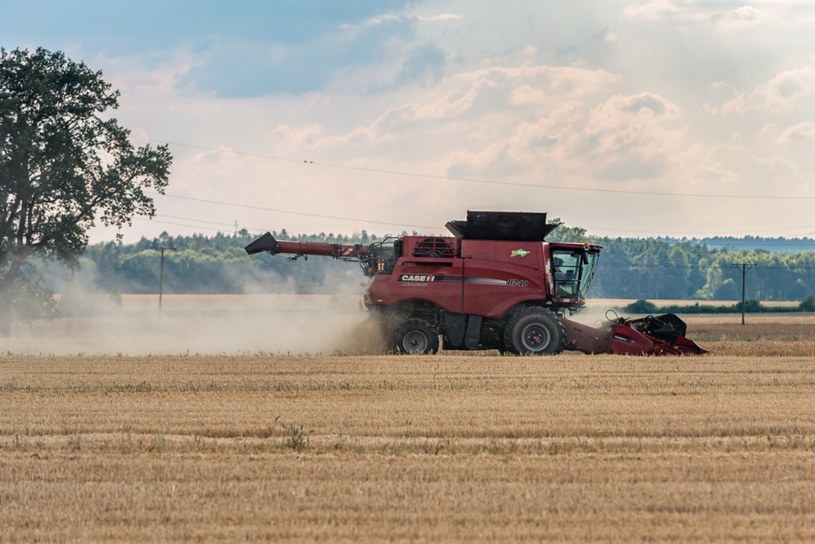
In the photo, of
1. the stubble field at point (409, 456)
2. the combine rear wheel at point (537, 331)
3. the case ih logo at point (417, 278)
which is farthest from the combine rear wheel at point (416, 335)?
the stubble field at point (409, 456)

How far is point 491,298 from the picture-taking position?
2522 cm

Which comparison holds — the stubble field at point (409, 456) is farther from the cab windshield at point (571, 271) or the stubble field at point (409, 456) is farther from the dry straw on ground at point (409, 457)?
the cab windshield at point (571, 271)

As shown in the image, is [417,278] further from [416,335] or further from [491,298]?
[491,298]

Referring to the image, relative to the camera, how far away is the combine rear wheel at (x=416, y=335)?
25328 mm

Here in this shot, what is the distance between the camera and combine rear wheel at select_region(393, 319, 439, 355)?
25328 millimetres

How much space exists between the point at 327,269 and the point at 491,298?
35.4 meters

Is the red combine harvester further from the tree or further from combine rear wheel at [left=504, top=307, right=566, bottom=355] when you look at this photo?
the tree

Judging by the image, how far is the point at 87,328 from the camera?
53000mm

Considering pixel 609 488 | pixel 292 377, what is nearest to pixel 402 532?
pixel 609 488

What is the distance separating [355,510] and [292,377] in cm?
1029

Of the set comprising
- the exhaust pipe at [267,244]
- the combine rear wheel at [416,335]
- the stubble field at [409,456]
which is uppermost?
the exhaust pipe at [267,244]

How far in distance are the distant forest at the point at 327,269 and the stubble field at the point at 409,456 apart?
2288 cm

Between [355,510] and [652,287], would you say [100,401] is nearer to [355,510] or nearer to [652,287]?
[355,510]

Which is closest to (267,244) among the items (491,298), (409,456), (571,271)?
(491,298)
